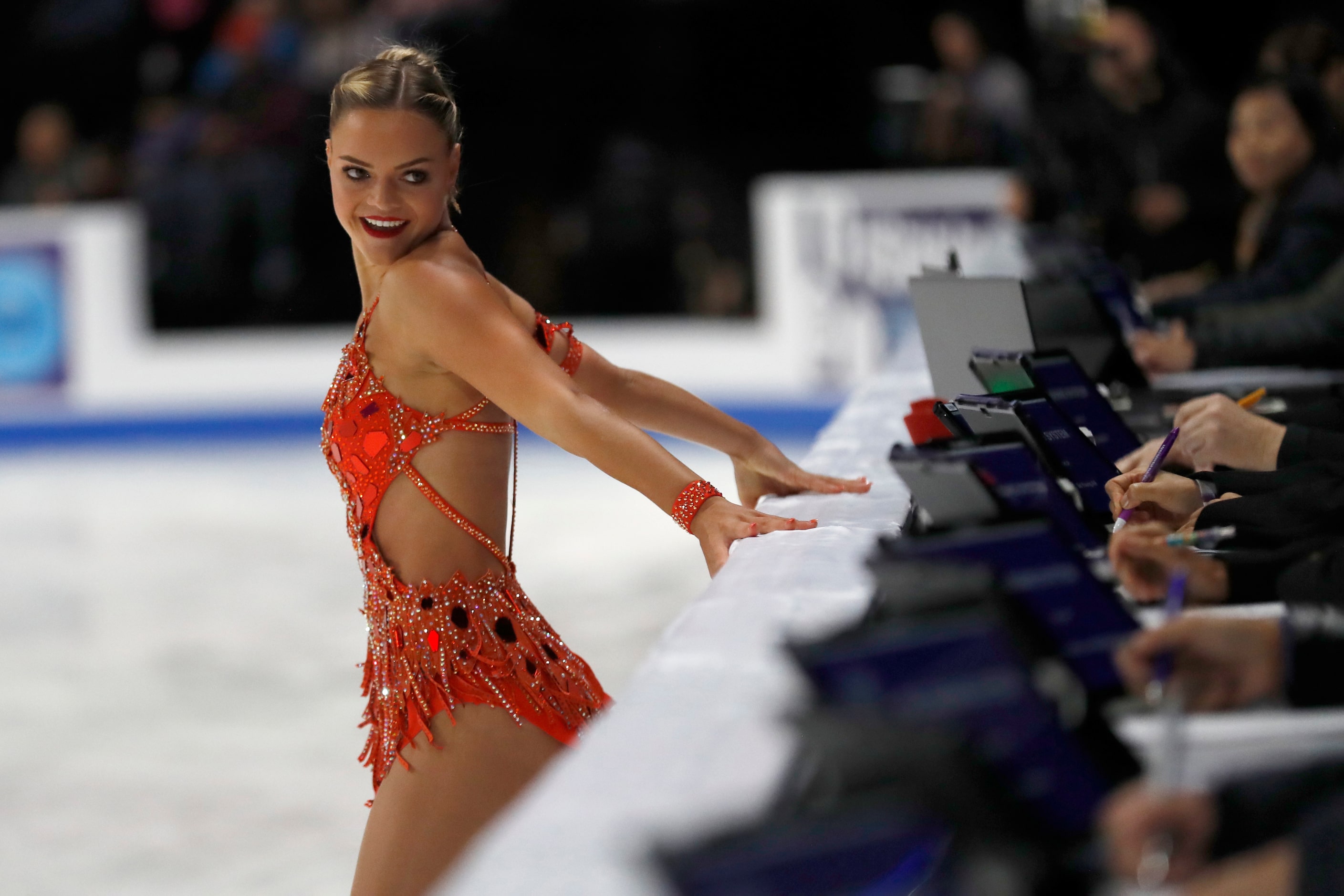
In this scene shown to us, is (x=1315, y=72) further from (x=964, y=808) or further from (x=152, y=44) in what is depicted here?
(x=152, y=44)

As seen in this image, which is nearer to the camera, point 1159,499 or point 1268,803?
point 1268,803

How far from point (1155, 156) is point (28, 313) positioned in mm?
4978

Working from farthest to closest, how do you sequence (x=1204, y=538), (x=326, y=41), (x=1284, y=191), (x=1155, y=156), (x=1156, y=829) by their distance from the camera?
1. (x=326, y=41)
2. (x=1155, y=156)
3. (x=1284, y=191)
4. (x=1204, y=538)
5. (x=1156, y=829)

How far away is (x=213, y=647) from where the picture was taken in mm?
3984

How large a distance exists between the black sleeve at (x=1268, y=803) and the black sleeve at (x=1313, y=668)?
0.73 ft

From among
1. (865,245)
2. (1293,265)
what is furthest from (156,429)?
(1293,265)

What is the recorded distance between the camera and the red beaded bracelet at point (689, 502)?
60.8 inches

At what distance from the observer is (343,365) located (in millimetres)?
1722

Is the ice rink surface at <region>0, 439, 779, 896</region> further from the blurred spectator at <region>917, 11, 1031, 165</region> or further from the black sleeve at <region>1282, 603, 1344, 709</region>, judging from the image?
the black sleeve at <region>1282, 603, 1344, 709</region>

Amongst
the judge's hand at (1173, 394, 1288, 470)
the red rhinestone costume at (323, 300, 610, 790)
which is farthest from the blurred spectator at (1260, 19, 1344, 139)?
the red rhinestone costume at (323, 300, 610, 790)

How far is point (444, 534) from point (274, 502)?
14.8 ft

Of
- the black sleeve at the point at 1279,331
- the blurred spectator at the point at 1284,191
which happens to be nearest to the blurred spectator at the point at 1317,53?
the blurred spectator at the point at 1284,191

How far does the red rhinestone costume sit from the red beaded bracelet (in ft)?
0.66

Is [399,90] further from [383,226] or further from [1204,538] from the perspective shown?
[1204,538]
